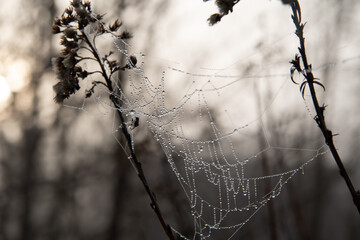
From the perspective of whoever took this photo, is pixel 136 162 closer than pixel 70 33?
Yes

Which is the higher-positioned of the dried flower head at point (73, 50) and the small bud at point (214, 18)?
the dried flower head at point (73, 50)

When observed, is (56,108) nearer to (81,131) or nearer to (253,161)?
(81,131)

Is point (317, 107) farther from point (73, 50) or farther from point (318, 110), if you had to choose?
point (73, 50)

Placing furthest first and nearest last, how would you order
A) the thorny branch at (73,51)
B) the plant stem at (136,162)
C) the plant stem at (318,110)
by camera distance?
1. the thorny branch at (73,51)
2. the plant stem at (136,162)
3. the plant stem at (318,110)

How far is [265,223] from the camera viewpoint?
12.5 m

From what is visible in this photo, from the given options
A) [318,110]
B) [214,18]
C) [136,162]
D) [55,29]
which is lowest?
[318,110]

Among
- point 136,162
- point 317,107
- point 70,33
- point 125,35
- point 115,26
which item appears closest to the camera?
point 317,107

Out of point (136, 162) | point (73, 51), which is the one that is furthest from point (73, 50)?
point (136, 162)

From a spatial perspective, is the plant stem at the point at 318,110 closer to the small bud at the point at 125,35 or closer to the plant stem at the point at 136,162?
the plant stem at the point at 136,162

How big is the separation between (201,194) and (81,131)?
4104 millimetres

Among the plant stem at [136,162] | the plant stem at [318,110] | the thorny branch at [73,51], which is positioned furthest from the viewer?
the thorny branch at [73,51]

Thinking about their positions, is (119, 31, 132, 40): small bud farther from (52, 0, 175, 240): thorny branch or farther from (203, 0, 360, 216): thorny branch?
(203, 0, 360, 216): thorny branch

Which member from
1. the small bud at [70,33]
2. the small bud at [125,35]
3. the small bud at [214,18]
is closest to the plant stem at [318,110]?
the small bud at [214,18]

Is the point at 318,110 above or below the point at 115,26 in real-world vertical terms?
below
